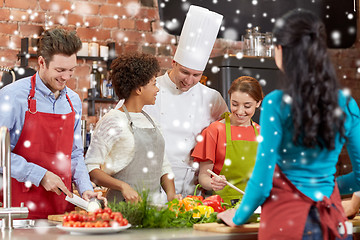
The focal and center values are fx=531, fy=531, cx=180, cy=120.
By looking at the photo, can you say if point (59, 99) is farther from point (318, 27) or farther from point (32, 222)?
point (318, 27)

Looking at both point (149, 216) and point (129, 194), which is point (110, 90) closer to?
point (129, 194)

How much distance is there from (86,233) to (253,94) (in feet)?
3.87

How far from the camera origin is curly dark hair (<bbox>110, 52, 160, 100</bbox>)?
2301 millimetres

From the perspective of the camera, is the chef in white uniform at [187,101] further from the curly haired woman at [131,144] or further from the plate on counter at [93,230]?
the plate on counter at [93,230]

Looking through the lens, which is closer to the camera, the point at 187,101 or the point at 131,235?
the point at 131,235

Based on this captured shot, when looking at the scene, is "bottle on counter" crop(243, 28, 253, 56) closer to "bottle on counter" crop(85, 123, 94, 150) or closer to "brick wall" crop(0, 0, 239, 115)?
"brick wall" crop(0, 0, 239, 115)

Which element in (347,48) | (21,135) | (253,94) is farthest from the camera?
(347,48)

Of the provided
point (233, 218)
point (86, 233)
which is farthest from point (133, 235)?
point (233, 218)

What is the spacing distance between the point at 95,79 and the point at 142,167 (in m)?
1.93

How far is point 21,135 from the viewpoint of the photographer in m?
2.14

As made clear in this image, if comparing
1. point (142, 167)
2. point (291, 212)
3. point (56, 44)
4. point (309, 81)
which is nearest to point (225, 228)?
point (291, 212)

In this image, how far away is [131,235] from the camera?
152 cm

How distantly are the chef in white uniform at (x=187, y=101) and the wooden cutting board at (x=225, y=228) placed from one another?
0.91 metres

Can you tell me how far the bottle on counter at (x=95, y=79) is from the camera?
3994 mm
